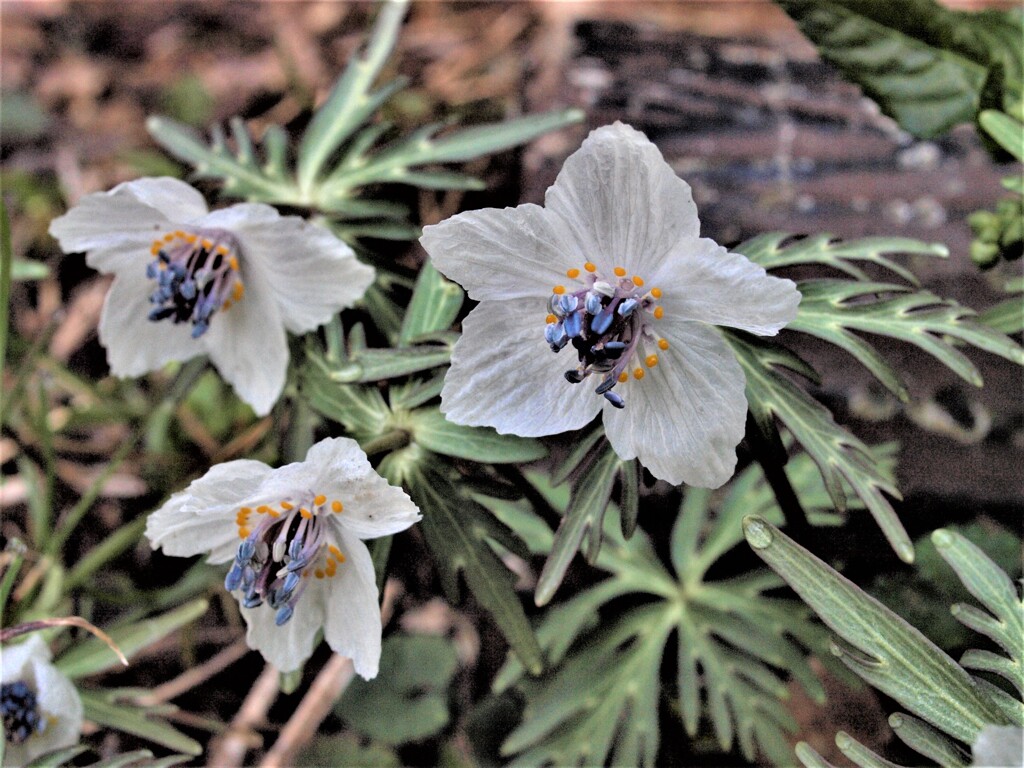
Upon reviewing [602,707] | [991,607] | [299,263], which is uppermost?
[299,263]

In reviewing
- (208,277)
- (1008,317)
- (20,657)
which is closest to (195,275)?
(208,277)

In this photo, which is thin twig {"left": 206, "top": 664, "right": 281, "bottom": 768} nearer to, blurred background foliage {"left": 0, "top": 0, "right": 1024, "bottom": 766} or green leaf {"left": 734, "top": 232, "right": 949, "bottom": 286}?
blurred background foliage {"left": 0, "top": 0, "right": 1024, "bottom": 766}

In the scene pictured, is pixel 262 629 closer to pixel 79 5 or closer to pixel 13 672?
pixel 13 672

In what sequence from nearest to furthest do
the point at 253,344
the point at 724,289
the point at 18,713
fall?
the point at 724,289
the point at 18,713
the point at 253,344

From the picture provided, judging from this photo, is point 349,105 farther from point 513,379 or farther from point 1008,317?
point 1008,317

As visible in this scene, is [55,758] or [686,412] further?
[55,758]

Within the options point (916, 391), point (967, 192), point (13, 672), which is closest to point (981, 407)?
point (916, 391)

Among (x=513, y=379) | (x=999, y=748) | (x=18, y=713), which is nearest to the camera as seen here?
(x=999, y=748)
